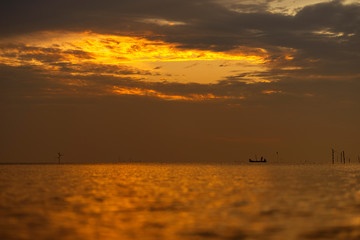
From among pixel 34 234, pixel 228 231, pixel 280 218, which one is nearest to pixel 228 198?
pixel 280 218

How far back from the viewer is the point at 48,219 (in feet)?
136

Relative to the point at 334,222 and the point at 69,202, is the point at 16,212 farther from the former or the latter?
the point at 334,222

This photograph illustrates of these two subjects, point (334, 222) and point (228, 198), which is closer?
point (334, 222)

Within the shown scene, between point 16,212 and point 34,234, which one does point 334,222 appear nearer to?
point 34,234

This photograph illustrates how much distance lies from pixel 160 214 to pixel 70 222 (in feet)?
28.6

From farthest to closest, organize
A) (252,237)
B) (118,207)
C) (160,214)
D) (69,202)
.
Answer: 1. (69,202)
2. (118,207)
3. (160,214)
4. (252,237)

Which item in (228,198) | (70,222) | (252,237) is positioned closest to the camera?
(252,237)

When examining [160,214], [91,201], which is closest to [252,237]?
[160,214]

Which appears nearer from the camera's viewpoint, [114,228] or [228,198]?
[114,228]

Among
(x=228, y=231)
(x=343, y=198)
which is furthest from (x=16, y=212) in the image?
(x=343, y=198)

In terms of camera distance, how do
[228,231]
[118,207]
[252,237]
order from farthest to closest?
[118,207]
[228,231]
[252,237]

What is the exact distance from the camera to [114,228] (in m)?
36.8

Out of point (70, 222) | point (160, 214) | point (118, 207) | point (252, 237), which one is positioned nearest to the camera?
point (252, 237)

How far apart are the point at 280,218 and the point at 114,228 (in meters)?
14.4
